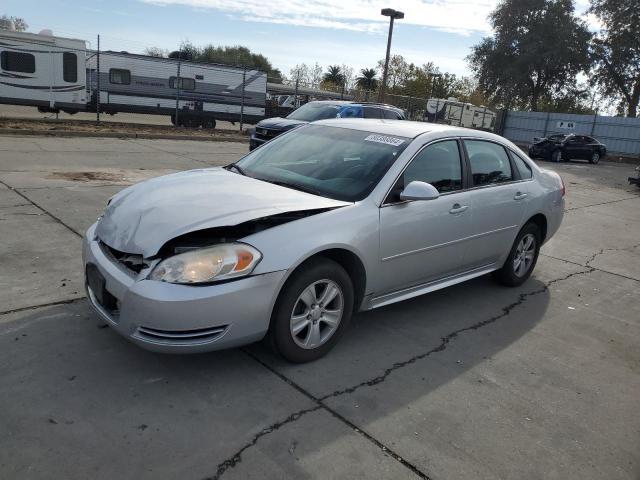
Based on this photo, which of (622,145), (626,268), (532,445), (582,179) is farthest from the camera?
(622,145)

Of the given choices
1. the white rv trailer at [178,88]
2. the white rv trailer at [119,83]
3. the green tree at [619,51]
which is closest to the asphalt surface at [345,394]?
the white rv trailer at [119,83]

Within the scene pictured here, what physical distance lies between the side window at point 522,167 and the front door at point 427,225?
103cm

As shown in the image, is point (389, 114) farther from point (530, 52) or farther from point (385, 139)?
point (530, 52)

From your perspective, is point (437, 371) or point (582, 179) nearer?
point (437, 371)

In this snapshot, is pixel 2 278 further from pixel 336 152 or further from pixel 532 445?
pixel 532 445

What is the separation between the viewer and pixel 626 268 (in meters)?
6.77

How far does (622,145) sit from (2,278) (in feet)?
109

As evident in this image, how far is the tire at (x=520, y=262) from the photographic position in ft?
17.4

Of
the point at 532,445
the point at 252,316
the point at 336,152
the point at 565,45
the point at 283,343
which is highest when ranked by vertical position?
the point at 565,45

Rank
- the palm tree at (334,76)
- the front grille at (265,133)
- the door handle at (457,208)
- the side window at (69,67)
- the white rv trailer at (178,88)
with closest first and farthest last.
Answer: the door handle at (457,208)
the front grille at (265,133)
the side window at (69,67)
the white rv trailer at (178,88)
the palm tree at (334,76)

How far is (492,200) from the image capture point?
4.81m

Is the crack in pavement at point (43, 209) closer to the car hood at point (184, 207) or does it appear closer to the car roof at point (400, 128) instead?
the car hood at point (184, 207)

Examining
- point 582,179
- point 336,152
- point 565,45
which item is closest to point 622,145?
point 565,45

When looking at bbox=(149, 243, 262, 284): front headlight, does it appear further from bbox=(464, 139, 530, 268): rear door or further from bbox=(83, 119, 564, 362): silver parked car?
bbox=(464, 139, 530, 268): rear door
